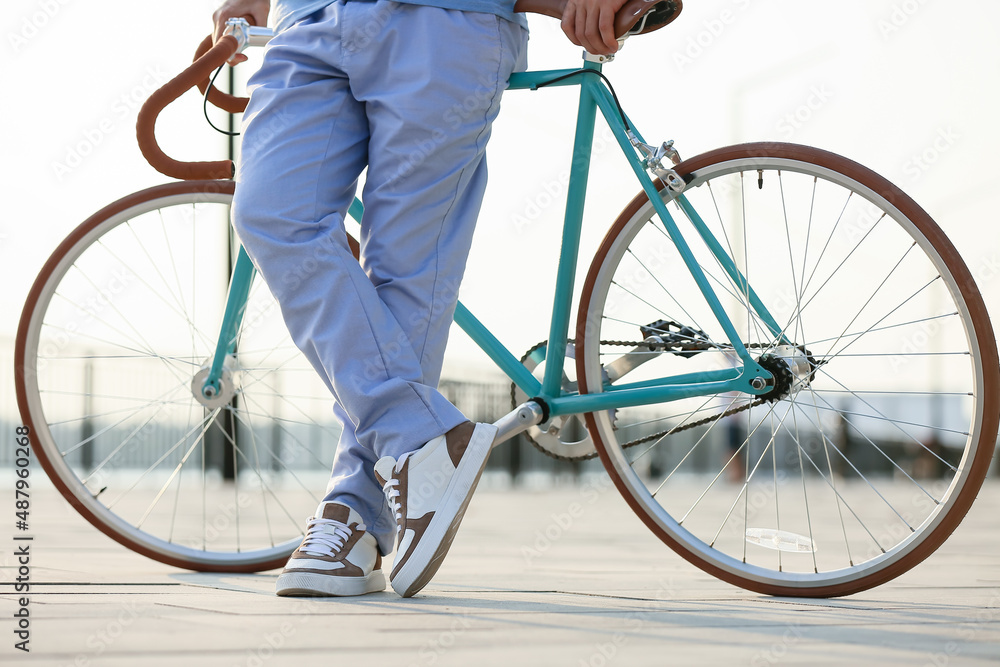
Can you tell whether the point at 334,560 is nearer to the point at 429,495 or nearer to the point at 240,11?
the point at 429,495

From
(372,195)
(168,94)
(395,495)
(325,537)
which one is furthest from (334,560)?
(168,94)

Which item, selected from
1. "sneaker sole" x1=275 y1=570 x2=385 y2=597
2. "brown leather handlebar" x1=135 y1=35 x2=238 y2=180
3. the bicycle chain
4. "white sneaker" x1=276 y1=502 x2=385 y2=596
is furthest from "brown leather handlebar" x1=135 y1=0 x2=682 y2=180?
"sneaker sole" x1=275 y1=570 x2=385 y2=597

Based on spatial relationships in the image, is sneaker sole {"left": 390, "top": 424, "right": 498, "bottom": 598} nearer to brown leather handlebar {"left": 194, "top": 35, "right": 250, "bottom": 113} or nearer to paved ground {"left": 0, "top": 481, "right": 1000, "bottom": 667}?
paved ground {"left": 0, "top": 481, "right": 1000, "bottom": 667}

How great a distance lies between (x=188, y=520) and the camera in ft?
16.3

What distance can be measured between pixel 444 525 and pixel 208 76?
1.19 metres

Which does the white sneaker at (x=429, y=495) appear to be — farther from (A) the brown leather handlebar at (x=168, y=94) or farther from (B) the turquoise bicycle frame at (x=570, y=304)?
(A) the brown leather handlebar at (x=168, y=94)

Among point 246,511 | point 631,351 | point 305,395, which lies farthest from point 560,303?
point 246,511

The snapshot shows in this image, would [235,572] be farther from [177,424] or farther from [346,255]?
[346,255]

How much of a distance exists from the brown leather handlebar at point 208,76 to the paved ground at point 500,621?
0.89 metres

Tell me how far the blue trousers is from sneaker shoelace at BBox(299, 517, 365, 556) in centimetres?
7

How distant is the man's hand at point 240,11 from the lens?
2.44 meters

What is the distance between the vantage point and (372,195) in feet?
6.45

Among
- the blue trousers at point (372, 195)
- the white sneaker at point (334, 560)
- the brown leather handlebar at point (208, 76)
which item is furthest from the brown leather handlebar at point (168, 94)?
the white sneaker at point (334, 560)

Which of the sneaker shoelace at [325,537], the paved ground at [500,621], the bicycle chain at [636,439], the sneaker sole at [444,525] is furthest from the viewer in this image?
the bicycle chain at [636,439]
